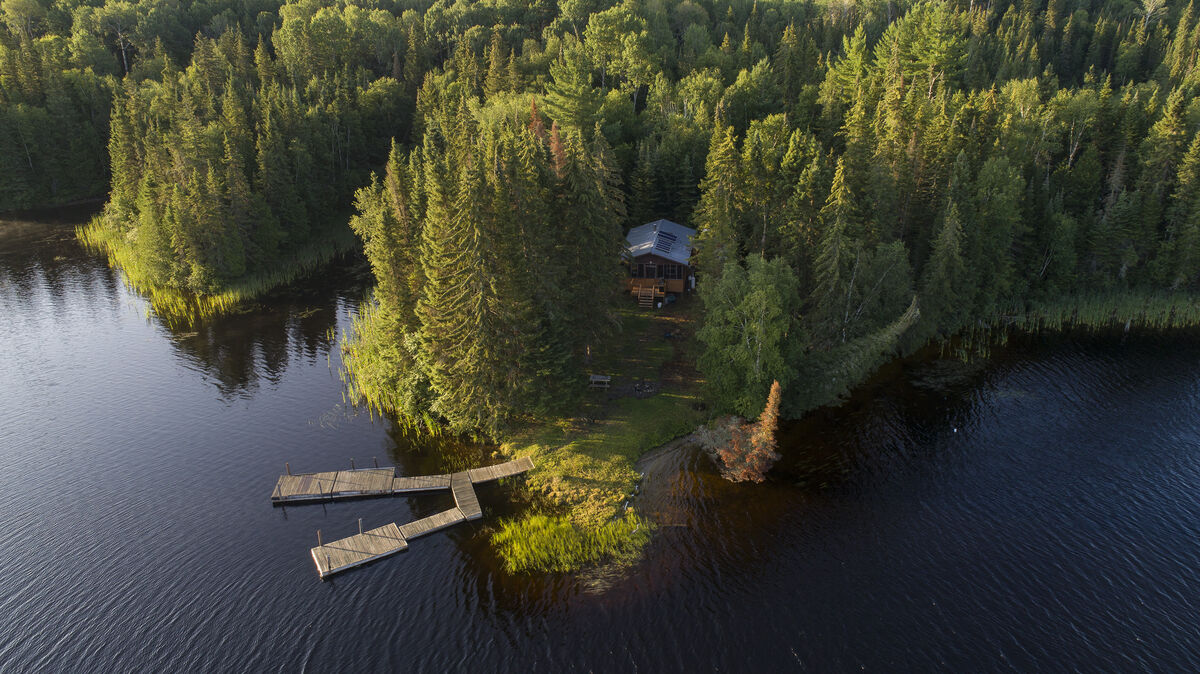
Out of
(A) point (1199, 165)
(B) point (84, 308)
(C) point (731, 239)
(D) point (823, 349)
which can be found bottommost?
(B) point (84, 308)

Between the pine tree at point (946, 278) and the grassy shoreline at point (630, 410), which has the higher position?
the pine tree at point (946, 278)

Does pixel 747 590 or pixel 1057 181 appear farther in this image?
pixel 1057 181

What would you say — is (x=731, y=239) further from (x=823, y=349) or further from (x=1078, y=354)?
(x=1078, y=354)

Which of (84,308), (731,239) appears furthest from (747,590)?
(84,308)

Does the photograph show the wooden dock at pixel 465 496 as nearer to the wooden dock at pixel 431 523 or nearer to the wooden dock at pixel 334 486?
the wooden dock at pixel 431 523

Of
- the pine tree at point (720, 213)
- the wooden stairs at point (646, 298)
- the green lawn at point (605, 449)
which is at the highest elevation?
the pine tree at point (720, 213)

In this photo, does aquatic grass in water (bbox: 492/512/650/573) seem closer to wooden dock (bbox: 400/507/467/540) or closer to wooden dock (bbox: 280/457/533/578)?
wooden dock (bbox: 400/507/467/540)

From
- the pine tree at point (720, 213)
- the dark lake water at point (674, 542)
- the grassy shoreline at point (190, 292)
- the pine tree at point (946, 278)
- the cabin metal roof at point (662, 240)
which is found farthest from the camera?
the grassy shoreline at point (190, 292)

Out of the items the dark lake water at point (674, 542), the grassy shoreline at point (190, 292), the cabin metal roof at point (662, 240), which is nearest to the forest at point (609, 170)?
the grassy shoreline at point (190, 292)
